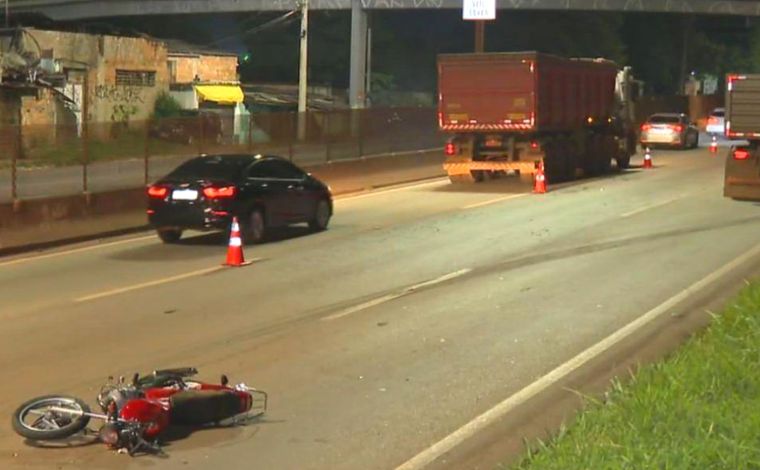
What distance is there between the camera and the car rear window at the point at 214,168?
63.9ft

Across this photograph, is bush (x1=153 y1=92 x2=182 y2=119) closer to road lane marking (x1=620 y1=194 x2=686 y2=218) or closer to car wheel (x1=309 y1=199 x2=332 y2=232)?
road lane marking (x1=620 y1=194 x2=686 y2=218)

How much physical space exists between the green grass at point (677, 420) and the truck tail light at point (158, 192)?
38.6 ft

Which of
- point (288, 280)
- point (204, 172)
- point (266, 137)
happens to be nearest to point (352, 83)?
point (266, 137)

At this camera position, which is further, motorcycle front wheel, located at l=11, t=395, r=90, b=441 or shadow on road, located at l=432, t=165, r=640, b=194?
shadow on road, located at l=432, t=165, r=640, b=194

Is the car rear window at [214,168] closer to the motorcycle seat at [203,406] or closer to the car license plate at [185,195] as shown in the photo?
the car license plate at [185,195]

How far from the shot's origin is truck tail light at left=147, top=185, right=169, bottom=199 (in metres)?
19.2

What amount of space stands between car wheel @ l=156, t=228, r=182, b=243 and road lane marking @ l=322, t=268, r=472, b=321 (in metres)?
6.03

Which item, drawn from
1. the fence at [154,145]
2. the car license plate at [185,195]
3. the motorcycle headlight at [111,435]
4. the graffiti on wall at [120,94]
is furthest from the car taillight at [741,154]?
the graffiti on wall at [120,94]

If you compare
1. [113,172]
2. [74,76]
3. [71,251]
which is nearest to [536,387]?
[71,251]

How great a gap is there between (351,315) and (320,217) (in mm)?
8766

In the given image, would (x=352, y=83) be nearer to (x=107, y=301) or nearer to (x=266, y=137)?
(x=266, y=137)

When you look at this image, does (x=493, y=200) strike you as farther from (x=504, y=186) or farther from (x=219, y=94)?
(x=219, y=94)

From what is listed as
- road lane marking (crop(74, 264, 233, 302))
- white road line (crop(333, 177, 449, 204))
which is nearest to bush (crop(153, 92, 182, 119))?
white road line (crop(333, 177, 449, 204))

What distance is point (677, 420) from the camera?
259 inches
